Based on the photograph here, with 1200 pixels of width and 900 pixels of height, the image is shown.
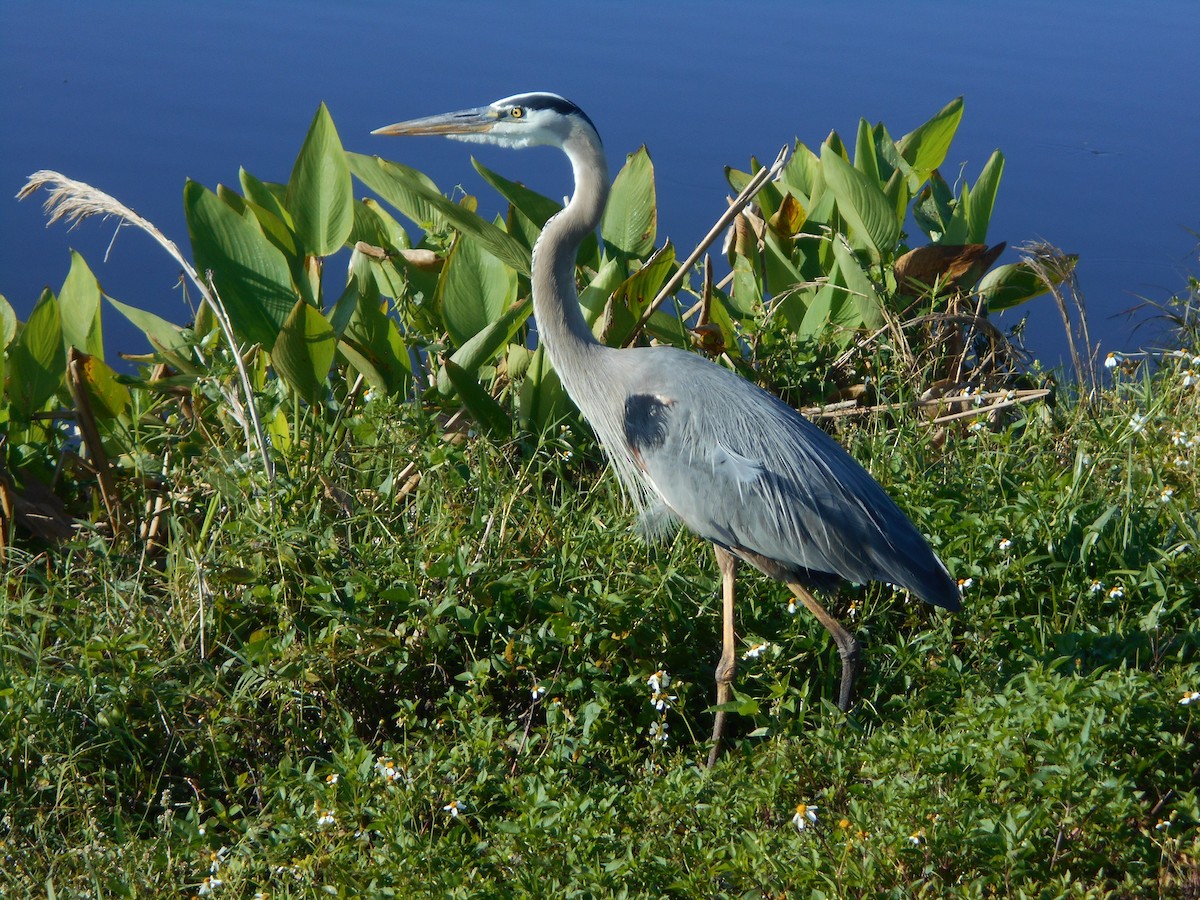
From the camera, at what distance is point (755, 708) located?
2.97 m

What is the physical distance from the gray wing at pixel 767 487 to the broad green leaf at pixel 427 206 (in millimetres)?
1088

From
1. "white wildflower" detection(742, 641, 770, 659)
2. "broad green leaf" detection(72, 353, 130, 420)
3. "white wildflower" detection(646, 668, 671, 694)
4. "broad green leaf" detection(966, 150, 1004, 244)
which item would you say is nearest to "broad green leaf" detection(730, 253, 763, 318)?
"broad green leaf" detection(966, 150, 1004, 244)

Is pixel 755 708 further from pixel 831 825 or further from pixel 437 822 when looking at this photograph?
pixel 437 822

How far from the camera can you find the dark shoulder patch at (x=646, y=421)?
3.42 m

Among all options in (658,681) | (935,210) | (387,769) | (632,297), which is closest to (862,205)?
(935,210)

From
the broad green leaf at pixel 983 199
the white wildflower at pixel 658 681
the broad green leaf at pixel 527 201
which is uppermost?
the broad green leaf at pixel 983 199

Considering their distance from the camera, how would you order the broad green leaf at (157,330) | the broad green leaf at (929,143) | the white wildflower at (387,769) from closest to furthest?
the white wildflower at (387,769) < the broad green leaf at (157,330) < the broad green leaf at (929,143)

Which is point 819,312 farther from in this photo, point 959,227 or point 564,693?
point 564,693

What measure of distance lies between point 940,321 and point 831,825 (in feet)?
9.12

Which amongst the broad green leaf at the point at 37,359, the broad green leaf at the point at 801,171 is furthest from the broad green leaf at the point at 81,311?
the broad green leaf at the point at 801,171

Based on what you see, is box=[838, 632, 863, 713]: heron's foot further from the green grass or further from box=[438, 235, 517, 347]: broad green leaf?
box=[438, 235, 517, 347]: broad green leaf

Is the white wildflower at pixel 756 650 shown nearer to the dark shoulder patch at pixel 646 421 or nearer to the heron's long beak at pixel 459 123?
→ the dark shoulder patch at pixel 646 421

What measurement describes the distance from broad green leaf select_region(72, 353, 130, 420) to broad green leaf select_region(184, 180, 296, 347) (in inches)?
17.5

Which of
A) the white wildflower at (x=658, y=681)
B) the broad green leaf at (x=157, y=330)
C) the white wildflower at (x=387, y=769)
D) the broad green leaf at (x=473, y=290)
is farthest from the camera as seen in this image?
the broad green leaf at (x=473, y=290)
